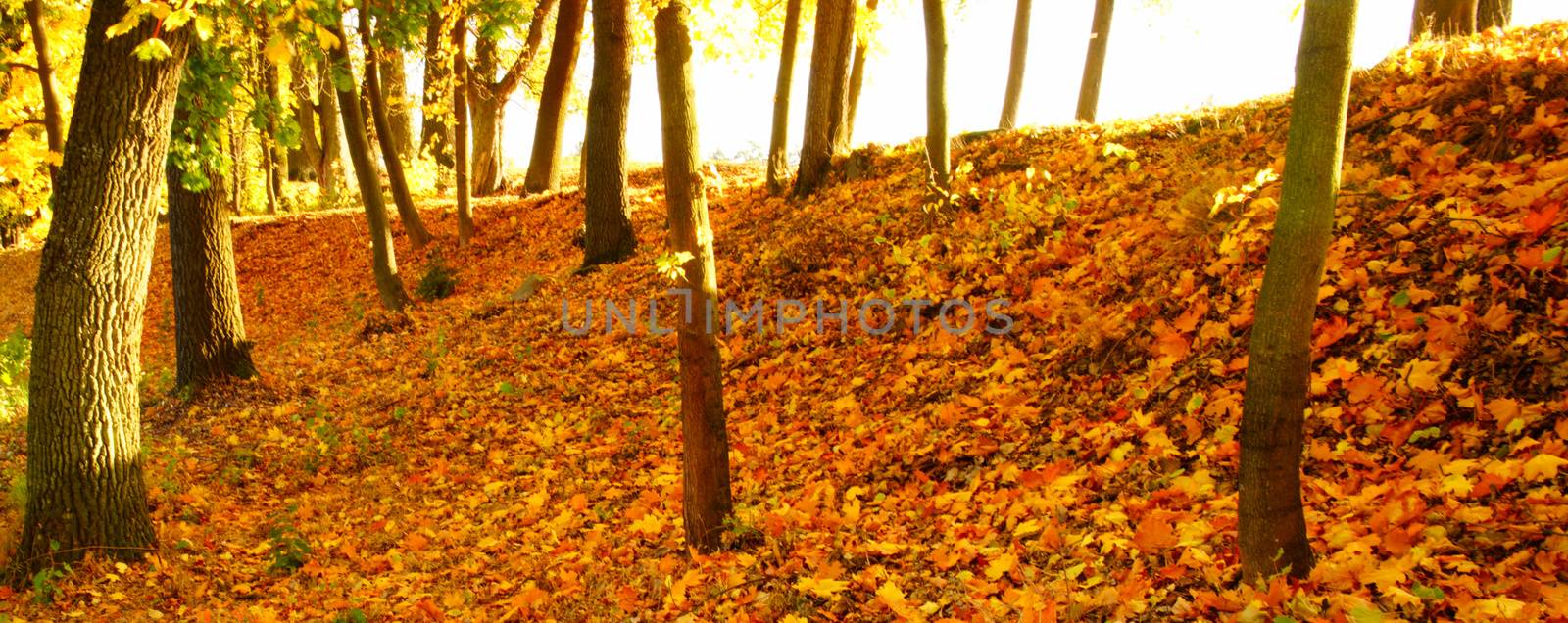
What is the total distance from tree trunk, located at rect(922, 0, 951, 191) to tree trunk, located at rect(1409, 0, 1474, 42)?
4.15 m

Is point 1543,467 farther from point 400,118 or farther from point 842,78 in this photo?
point 400,118

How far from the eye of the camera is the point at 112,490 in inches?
222

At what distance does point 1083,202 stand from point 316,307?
42.0 feet

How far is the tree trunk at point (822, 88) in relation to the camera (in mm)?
11711

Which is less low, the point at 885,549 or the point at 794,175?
the point at 794,175

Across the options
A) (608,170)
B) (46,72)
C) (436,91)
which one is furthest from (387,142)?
(46,72)

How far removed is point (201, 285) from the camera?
9.85 m

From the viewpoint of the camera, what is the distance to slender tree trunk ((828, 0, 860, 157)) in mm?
11758

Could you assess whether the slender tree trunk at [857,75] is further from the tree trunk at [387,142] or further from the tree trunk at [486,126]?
the tree trunk at [486,126]

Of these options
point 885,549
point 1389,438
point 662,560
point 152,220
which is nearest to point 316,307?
point 152,220

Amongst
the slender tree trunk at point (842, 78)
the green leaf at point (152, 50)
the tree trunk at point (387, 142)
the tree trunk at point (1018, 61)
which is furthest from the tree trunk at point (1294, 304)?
the tree trunk at point (1018, 61)

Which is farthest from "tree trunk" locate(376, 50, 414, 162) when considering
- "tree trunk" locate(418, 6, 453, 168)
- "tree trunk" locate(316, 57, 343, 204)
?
"tree trunk" locate(316, 57, 343, 204)

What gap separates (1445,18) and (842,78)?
639cm

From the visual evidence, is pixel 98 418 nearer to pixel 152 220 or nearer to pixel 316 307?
pixel 152 220
